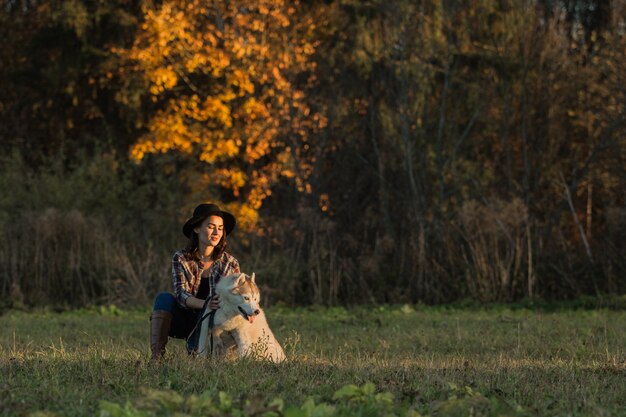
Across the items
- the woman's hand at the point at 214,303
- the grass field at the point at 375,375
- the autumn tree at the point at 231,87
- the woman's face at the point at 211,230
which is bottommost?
the grass field at the point at 375,375

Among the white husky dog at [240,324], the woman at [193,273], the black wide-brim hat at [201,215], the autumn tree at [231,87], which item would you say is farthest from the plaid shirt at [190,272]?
the autumn tree at [231,87]

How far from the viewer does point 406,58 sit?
2208 centimetres

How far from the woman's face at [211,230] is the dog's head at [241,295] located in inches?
43.6

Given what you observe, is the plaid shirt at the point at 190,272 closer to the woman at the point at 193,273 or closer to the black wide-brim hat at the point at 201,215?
the woman at the point at 193,273

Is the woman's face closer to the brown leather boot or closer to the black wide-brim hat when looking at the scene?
the black wide-brim hat

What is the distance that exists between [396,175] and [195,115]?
441 cm

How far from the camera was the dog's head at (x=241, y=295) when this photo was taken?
8.71 meters

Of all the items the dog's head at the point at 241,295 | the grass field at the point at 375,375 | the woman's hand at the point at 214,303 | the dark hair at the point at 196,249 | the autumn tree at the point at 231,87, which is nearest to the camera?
the grass field at the point at 375,375

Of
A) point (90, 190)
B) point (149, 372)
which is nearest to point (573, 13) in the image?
point (90, 190)

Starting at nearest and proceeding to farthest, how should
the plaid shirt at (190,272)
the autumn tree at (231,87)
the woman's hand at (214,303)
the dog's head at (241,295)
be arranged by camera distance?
the dog's head at (241,295), the woman's hand at (214,303), the plaid shirt at (190,272), the autumn tree at (231,87)

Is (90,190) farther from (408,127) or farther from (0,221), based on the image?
(408,127)

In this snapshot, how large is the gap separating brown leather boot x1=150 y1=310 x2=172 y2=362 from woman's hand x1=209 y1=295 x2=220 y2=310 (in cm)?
88

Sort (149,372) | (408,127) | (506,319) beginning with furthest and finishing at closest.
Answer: (408,127)
(506,319)
(149,372)

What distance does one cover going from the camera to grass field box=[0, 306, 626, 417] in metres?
6.61
